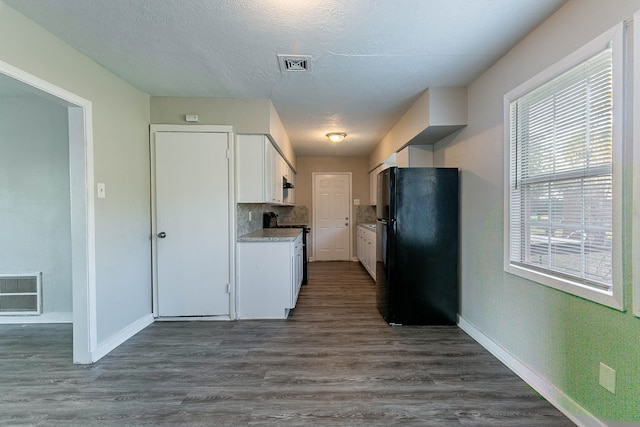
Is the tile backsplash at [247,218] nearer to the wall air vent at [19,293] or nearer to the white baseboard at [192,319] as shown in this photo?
the white baseboard at [192,319]

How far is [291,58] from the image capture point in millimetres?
2119

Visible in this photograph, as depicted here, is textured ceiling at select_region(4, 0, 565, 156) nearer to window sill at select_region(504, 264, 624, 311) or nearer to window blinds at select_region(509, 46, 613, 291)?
window blinds at select_region(509, 46, 613, 291)

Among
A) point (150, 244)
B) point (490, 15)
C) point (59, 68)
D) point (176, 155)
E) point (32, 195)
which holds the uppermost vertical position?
point (490, 15)

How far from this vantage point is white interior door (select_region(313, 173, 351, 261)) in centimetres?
622

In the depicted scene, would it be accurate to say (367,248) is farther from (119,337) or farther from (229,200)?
(119,337)

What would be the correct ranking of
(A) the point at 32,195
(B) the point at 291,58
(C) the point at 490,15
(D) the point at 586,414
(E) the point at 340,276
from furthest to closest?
(E) the point at 340,276 → (A) the point at 32,195 → (B) the point at 291,58 → (C) the point at 490,15 → (D) the point at 586,414

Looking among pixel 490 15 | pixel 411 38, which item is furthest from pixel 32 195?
pixel 490 15

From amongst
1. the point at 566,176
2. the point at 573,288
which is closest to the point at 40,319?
the point at 573,288

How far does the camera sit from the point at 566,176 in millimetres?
1610

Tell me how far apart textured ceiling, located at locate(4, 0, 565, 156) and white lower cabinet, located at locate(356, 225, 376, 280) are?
2.37 metres

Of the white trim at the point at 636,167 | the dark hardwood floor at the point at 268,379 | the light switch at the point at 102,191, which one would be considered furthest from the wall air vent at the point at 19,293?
the white trim at the point at 636,167

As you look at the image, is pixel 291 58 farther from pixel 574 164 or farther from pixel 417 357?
pixel 417 357

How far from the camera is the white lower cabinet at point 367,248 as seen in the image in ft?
14.6

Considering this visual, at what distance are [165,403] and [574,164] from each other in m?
2.82
